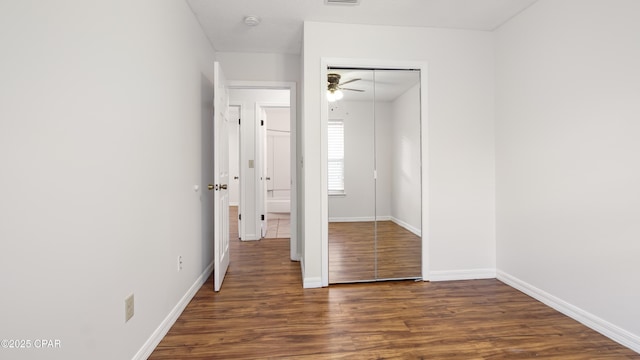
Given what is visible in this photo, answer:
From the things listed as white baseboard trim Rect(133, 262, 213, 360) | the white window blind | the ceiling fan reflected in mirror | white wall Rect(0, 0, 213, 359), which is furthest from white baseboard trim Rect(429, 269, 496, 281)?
white wall Rect(0, 0, 213, 359)

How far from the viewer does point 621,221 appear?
1.86m

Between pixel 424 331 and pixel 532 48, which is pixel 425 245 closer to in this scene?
pixel 424 331

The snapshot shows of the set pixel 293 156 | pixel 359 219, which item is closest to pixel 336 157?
pixel 359 219

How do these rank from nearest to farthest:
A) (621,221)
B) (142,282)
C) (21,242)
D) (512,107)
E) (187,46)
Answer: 1. (21,242)
2. (142,282)
3. (621,221)
4. (187,46)
5. (512,107)

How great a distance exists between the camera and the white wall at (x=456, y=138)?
9.44ft

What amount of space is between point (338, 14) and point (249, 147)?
2524 mm

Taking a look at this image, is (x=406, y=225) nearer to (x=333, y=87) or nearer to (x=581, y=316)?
(x=581, y=316)

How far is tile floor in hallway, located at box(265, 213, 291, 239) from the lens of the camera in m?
4.92

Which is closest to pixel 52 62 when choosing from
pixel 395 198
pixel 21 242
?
pixel 21 242

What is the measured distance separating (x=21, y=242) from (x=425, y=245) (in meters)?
2.82

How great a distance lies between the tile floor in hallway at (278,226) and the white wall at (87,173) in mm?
2825

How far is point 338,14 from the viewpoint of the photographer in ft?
8.52

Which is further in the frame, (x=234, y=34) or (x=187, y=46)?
(x=234, y=34)

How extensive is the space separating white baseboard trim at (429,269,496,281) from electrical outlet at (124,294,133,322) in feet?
8.15
